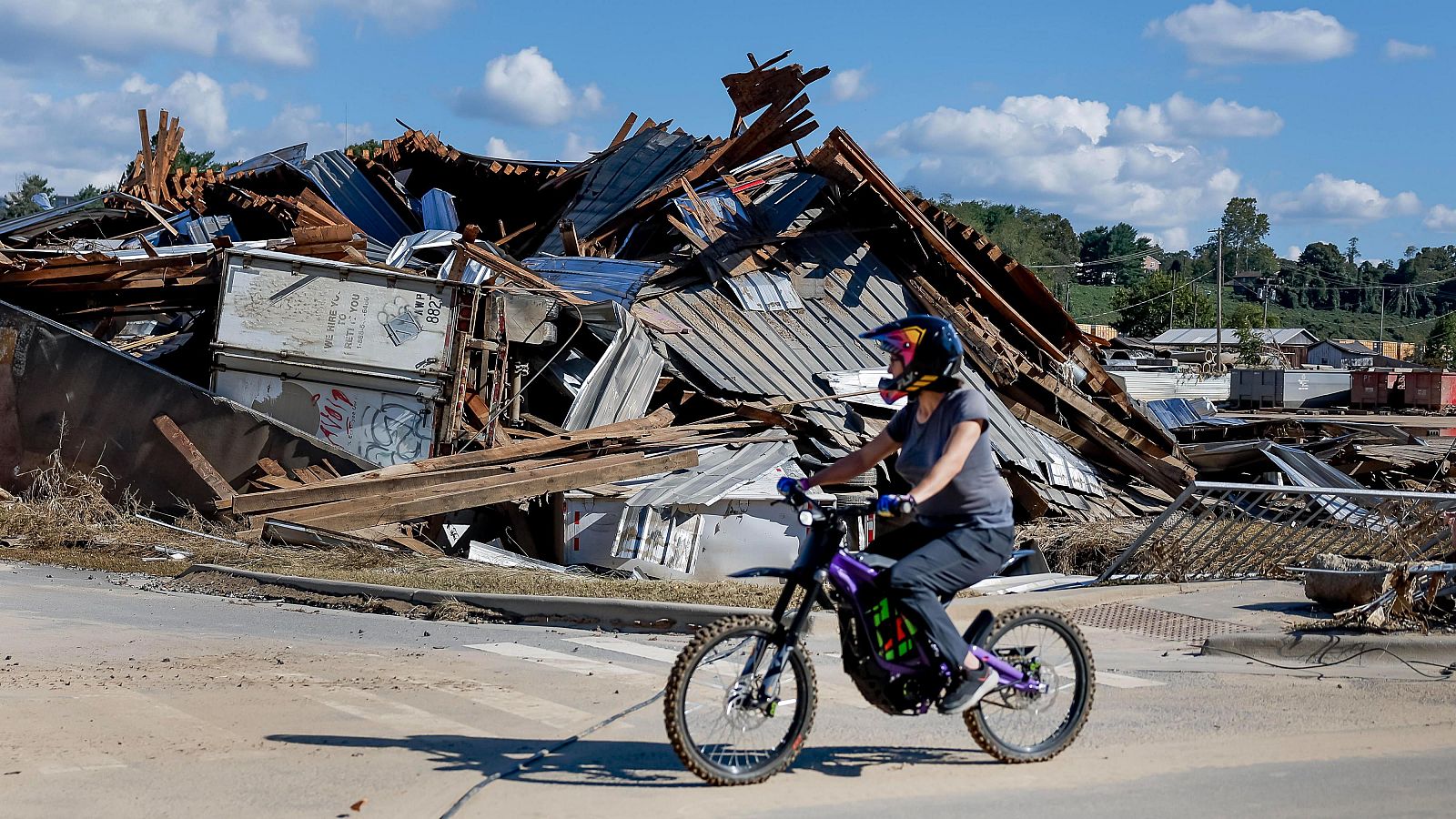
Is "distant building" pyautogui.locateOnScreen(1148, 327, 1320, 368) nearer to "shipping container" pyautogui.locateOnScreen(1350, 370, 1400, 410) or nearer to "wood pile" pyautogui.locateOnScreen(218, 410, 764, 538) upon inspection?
"shipping container" pyautogui.locateOnScreen(1350, 370, 1400, 410)

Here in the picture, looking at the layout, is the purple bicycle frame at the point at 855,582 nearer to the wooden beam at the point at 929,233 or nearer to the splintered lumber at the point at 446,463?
the splintered lumber at the point at 446,463

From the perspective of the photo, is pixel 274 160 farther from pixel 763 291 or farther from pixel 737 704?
pixel 737 704

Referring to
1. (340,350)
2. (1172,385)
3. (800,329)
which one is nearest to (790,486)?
(340,350)

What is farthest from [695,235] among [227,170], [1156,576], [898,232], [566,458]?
[227,170]

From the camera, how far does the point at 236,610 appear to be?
9969mm

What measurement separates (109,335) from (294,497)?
4.62 metres

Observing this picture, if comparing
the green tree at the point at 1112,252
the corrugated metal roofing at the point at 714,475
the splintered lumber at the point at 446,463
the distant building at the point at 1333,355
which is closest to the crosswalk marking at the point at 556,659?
the splintered lumber at the point at 446,463

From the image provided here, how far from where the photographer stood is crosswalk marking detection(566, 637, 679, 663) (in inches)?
323

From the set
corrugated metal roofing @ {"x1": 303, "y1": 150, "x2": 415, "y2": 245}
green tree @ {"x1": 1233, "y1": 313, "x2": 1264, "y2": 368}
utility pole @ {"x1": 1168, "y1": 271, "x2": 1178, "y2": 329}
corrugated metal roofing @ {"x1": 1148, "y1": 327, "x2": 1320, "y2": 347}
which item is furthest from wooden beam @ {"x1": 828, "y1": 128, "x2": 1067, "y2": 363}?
utility pole @ {"x1": 1168, "y1": 271, "x2": 1178, "y2": 329}

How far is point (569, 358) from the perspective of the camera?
53.1ft

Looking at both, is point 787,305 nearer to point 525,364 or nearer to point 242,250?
point 525,364

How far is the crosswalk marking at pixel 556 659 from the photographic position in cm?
766

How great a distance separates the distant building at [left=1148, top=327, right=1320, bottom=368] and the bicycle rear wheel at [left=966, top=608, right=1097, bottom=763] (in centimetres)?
7780

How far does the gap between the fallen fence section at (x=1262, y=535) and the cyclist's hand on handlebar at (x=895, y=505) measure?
5.80 m
